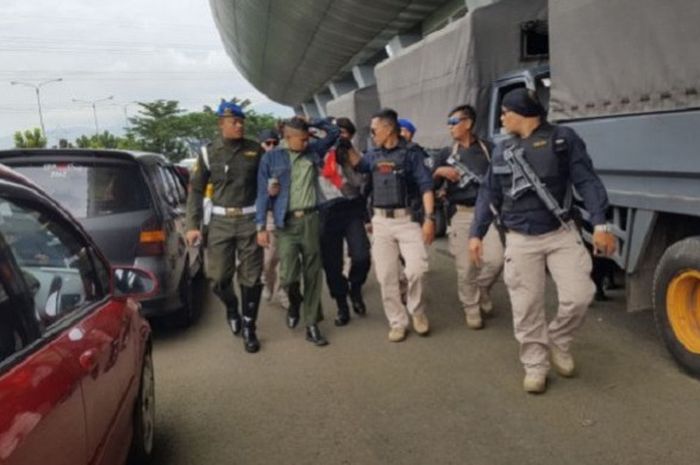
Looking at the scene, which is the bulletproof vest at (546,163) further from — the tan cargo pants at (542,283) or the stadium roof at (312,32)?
the stadium roof at (312,32)

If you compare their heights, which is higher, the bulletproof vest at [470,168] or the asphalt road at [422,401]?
the bulletproof vest at [470,168]

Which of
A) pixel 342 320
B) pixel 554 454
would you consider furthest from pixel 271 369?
pixel 554 454

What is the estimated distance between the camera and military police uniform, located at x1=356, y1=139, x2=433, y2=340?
5.57m

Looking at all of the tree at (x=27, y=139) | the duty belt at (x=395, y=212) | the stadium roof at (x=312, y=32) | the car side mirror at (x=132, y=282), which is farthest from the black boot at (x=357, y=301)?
the tree at (x=27, y=139)

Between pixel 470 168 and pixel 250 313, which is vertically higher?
pixel 470 168

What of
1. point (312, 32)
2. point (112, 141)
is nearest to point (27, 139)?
point (312, 32)

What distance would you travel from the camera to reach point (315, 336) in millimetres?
Result: 5672

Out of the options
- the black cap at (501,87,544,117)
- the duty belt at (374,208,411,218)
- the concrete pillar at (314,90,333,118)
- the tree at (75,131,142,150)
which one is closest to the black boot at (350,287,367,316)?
the duty belt at (374,208,411,218)

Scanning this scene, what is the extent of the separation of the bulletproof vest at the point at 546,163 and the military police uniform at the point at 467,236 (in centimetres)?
154

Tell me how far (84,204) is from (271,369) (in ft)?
6.30

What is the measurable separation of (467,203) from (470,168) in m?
0.30

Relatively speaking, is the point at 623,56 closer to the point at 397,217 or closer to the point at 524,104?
the point at 524,104

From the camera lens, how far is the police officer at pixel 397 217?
555 centimetres

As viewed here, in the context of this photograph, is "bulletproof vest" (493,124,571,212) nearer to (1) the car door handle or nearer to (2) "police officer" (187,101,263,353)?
(2) "police officer" (187,101,263,353)
